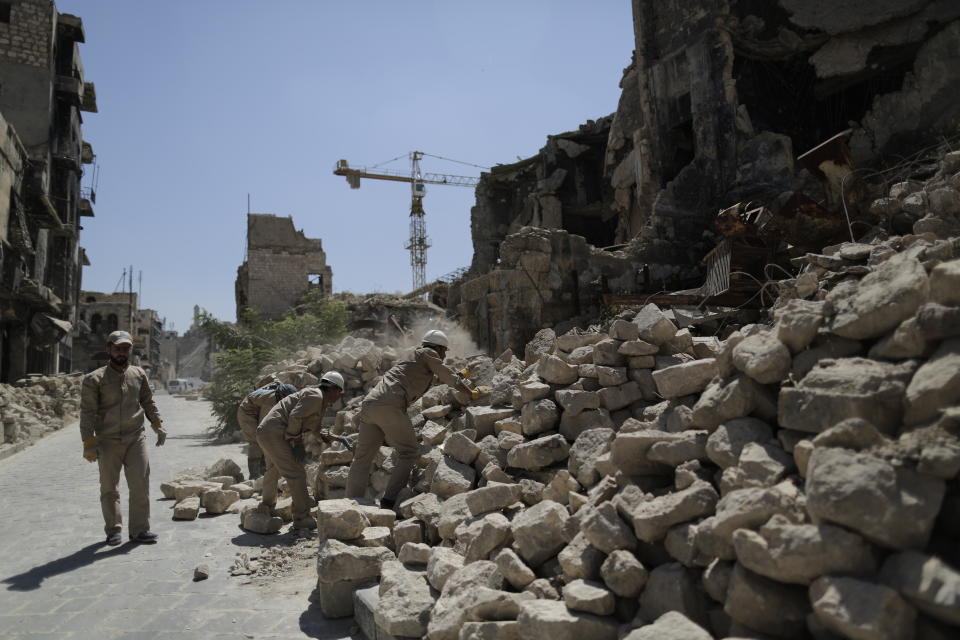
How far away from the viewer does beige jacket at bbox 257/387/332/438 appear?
19.0ft

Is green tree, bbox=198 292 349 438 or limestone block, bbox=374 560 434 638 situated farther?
green tree, bbox=198 292 349 438

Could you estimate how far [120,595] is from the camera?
430cm

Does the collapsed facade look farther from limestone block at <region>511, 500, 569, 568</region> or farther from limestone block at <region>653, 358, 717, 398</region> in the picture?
limestone block at <region>653, 358, 717, 398</region>

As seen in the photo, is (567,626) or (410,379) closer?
(567,626)

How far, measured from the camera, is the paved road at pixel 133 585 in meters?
3.82

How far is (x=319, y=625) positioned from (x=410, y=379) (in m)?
2.31

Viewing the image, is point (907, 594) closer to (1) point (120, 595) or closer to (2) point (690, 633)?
(2) point (690, 633)

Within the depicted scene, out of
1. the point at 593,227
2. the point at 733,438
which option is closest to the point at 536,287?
the point at 733,438

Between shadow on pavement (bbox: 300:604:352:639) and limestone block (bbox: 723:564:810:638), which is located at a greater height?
limestone block (bbox: 723:564:810:638)

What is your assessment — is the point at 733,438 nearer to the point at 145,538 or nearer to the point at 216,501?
the point at 145,538

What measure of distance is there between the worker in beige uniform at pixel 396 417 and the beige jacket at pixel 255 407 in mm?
1466

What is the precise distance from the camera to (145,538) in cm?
549

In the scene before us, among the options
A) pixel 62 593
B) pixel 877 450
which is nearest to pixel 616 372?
pixel 877 450

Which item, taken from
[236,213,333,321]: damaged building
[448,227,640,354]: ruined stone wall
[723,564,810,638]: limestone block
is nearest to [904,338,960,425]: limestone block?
[723,564,810,638]: limestone block
